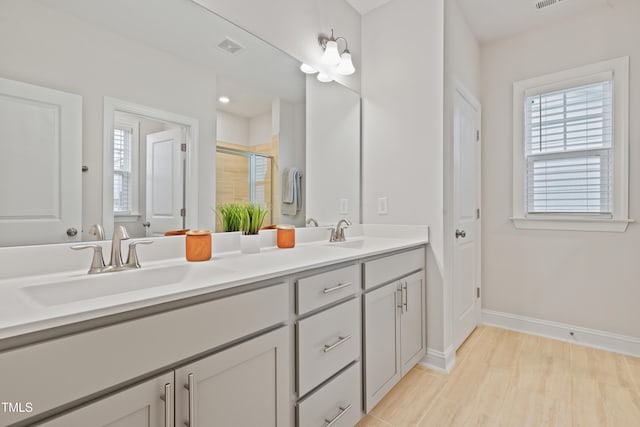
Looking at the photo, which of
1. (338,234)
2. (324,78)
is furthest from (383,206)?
(324,78)

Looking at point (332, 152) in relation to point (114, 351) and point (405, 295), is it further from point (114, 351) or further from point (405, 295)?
point (114, 351)

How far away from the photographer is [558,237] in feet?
8.43

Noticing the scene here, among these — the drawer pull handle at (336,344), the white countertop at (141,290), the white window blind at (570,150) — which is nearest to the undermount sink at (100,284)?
the white countertop at (141,290)

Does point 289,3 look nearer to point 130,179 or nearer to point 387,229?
point 130,179

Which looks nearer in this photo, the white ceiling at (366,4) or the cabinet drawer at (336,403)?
the cabinet drawer at (336,403)

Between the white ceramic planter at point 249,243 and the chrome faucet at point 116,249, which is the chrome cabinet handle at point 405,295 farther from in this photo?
the chrome faucet at point 116,249

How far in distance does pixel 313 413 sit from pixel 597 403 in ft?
5.42

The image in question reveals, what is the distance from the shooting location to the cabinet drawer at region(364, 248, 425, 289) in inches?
61.3

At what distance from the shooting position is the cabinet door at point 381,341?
1.53m

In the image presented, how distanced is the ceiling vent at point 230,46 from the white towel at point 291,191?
2.22ft

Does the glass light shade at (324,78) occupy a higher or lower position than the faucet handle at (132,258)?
higher

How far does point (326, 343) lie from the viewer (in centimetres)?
128

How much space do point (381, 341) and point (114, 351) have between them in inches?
49.5

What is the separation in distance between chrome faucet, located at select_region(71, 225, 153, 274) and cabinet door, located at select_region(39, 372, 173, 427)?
49 centimetres
